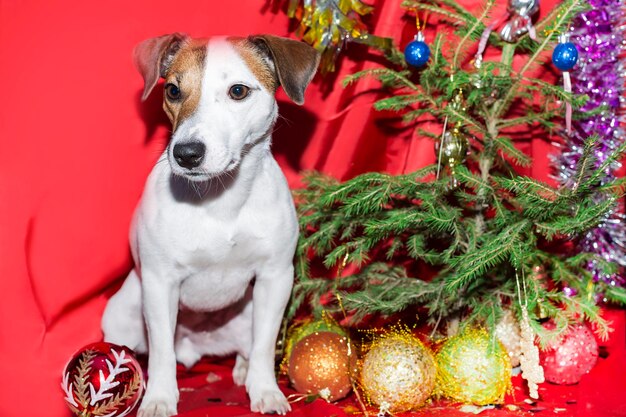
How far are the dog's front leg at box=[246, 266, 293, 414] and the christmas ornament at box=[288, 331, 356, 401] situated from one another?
10 centimetres

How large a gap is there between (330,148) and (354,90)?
281mm

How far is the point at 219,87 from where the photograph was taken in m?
2.22

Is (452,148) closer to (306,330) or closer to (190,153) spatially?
(306,330)

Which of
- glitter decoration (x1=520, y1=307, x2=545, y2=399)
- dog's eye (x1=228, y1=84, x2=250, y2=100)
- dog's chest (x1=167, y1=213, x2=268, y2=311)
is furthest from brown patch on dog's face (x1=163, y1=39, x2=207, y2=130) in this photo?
glitter decoration (x1=520, y1=307, x2=545, y2=399)

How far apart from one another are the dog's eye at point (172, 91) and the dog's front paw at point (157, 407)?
3.23 ft

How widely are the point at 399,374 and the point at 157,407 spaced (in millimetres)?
789

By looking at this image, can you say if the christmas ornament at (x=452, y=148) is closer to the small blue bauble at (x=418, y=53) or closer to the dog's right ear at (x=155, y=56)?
the small blue bauble at (x=418, y=53)

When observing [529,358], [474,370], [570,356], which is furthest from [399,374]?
[570,356]

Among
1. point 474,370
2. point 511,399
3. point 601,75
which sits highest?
point 601,75

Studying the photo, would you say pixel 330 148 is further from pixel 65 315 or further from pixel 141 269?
pixel 65 315

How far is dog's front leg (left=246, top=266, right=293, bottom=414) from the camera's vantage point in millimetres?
2469

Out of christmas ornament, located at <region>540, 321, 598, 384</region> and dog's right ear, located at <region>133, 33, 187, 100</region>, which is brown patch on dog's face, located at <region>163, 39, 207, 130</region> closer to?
dog's right ear, located at <region>133, 33, 187, 100</region>

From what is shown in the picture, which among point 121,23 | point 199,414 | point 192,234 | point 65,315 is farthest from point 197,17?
point 199,414

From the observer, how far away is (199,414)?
90.9 inches
